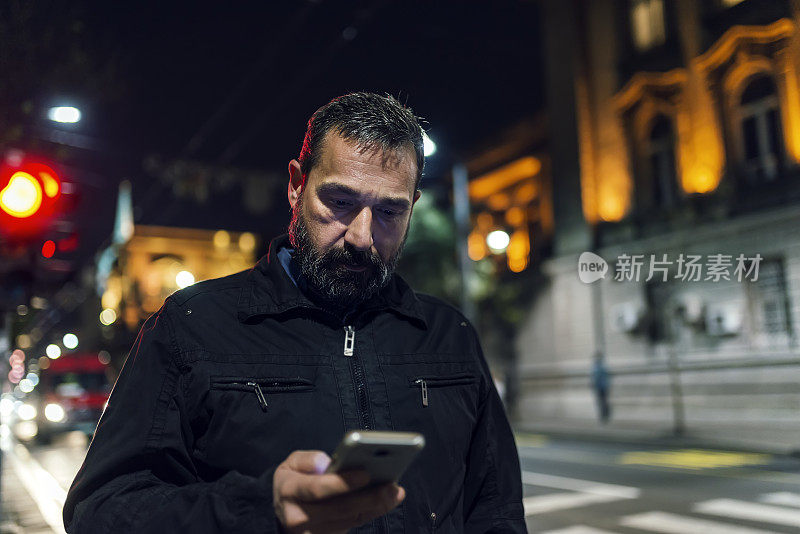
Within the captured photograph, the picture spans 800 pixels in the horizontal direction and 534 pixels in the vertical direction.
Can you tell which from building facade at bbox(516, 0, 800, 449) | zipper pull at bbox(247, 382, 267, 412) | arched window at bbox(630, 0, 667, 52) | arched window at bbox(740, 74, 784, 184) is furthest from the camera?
arched window at bbox(630, 0, 667, 52)

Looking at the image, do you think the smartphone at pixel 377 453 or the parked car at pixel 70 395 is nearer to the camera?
the smartphone at pixel 377 453

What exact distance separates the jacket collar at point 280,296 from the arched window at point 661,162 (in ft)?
74.9

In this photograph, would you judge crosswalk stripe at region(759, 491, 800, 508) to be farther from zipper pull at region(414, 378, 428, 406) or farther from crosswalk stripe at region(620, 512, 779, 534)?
zipper pull at region(414, 378, 428, 406)

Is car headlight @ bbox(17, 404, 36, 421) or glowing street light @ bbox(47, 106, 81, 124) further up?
glowing street light @ bbox(47, 106, 81, 124)

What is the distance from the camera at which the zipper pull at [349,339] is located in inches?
74.9

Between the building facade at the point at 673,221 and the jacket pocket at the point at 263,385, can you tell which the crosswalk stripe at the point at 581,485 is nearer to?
the building facade at the point at 673,221

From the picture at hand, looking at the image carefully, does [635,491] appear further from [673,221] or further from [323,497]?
[673,221]

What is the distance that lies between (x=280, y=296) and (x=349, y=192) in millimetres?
320

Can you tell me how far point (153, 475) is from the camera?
5.63ft

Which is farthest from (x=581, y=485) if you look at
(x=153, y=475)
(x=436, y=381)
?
(x=153, y=475)

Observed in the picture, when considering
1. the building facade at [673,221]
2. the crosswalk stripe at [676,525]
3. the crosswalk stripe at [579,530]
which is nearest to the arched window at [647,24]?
the building facade at [673,221]

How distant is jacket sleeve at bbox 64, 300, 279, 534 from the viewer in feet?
4.94

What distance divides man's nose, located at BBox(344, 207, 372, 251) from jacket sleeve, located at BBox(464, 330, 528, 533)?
23.1 inches

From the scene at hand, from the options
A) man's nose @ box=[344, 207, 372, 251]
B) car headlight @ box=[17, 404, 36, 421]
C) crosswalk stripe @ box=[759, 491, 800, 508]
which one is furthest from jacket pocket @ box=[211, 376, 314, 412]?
car headlight @ box=[17, 404, 36, 421]
